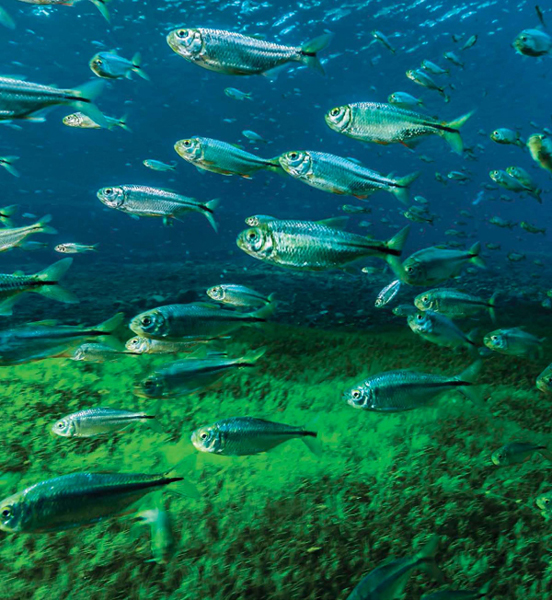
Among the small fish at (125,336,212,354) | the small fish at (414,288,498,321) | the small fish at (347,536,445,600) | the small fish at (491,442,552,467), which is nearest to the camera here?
the small fish at (347,536,445,600)

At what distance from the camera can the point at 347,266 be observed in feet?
9.80

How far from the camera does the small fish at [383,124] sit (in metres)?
3.37

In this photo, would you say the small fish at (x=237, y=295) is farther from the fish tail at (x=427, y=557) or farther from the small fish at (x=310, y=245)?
the fish tail at (x=427, y=557)

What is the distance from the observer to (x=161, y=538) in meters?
2.82

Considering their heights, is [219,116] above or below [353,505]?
below

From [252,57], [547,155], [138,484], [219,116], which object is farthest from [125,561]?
[219,116]

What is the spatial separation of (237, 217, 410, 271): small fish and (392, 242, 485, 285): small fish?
1390 millimetres

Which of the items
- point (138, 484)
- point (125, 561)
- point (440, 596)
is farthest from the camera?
point (125, 561)

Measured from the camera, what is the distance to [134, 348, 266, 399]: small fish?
130 inches

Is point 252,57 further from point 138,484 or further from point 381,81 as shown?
point 381,81

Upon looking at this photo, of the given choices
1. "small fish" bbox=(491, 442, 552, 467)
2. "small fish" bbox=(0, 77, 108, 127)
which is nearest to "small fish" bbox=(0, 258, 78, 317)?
"small fish" bbox=(0, 77, 108, 127)

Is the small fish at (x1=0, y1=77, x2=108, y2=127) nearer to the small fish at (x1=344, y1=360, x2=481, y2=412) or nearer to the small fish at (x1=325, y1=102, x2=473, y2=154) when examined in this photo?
the small fish at (x1=325, y1=102, x2=473, y2=154)

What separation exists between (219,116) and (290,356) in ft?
145

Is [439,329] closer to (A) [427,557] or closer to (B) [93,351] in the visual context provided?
(A) [427,557]
